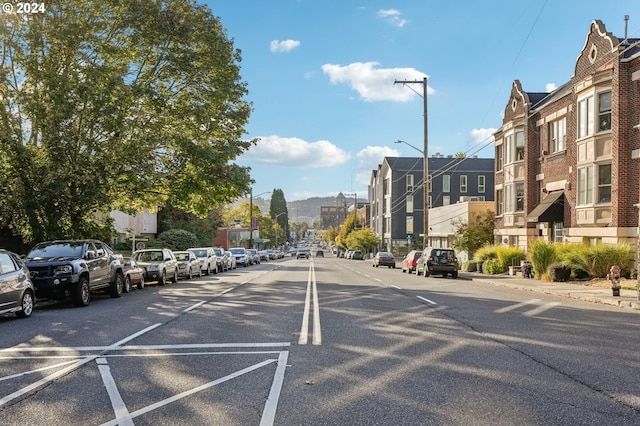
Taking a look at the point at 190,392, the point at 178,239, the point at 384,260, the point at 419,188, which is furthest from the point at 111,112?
the point at 419,188

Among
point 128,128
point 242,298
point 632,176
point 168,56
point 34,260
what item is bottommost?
point 242,298

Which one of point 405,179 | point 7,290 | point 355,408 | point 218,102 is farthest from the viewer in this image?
point 405,179

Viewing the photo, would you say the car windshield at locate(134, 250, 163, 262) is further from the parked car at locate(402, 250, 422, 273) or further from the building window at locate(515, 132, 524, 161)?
the building window at locate(515, 132, 524, 161)

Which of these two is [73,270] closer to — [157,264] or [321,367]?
[157,264]

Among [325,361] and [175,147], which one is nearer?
[325,361]

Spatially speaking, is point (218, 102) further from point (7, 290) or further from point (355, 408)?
point (355, 408)

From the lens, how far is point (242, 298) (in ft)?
59.0

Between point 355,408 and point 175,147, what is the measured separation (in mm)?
21303

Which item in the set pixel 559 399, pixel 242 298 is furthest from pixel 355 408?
pixel 242 298

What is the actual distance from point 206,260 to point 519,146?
66.0ft

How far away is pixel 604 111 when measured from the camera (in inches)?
1042

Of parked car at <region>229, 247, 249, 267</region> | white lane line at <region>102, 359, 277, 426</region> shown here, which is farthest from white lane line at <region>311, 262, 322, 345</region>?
parked car at <region>229, 247, 249, 267</region>

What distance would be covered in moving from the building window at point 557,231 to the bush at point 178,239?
34.6 metres

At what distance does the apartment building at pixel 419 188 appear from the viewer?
86375 mm
